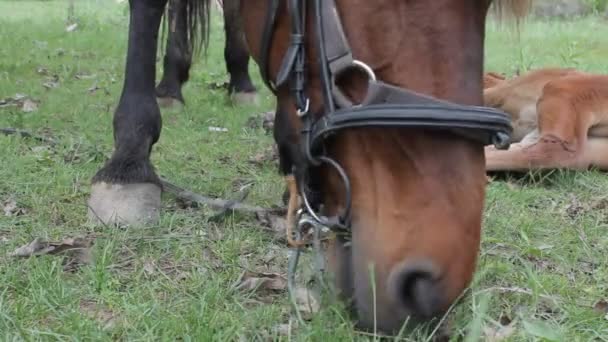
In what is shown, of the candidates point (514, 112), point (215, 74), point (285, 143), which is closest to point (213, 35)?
point (215, 74)

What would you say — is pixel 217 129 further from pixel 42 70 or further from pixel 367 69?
pixel 367 69

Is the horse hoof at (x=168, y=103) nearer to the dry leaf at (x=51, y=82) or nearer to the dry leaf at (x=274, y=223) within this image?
the dry leaf at (x=51, y=82)

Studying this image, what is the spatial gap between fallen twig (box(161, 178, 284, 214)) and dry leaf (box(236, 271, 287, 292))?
531 mm

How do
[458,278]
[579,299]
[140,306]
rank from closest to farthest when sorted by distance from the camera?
[458,278], [140,306], [579,299]

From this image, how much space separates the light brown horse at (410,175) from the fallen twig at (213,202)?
3.31ft

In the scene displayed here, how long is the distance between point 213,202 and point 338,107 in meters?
1.18

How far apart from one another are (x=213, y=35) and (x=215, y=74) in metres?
3.49

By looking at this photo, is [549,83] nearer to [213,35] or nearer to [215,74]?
[215,74]

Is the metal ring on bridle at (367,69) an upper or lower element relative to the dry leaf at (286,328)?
upper

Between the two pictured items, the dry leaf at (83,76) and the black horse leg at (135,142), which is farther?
the dry leaf at (83,76)

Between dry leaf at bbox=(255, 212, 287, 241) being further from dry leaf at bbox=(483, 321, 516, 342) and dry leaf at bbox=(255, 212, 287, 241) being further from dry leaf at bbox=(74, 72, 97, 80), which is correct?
dry leaf at bbox=(74, 72, 97, 80)

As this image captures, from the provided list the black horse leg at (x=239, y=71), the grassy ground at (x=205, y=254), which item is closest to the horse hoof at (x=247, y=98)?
the black horse leg at (x=239, y=71)

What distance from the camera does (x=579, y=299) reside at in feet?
6.35

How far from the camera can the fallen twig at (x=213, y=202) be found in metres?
2.52
